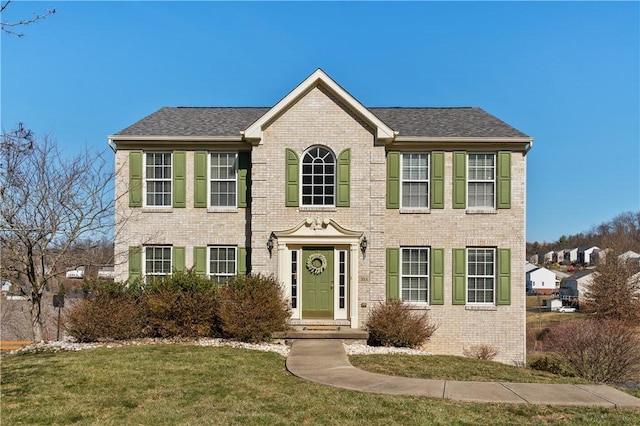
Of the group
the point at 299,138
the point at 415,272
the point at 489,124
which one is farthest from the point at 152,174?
the point at 489,124

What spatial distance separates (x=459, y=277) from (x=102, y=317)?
10.3 meters

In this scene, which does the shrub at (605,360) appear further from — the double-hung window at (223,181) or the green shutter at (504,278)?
the double-hung window at (223,181)

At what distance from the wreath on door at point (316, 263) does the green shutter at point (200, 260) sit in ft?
11.1

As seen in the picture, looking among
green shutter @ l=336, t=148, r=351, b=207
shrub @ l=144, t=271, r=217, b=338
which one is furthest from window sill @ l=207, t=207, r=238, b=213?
green shutter @ l=336, t=148, r=351, b=207

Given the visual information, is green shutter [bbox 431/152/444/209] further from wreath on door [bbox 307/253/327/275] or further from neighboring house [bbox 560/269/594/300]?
neighboring house [bbox 560/269/594/300]

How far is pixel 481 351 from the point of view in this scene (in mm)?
15734

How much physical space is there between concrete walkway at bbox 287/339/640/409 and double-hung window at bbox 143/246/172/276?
7.39 metres

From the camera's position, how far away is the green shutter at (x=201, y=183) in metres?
16.4

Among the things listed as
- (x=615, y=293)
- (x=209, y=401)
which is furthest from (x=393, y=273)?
(x=615, y=293)

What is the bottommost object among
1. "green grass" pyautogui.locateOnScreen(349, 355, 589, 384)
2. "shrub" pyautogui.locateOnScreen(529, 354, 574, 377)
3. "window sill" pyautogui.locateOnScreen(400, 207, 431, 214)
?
"shrub" pyautogui.locateOnScreen(529, 354, 574, 377)

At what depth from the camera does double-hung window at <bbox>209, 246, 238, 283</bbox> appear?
16328 millimetres

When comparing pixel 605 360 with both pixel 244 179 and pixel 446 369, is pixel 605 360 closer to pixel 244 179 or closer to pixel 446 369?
pixel 446 369

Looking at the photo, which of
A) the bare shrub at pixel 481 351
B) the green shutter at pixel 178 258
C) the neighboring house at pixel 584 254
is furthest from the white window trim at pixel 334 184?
the neighboring house at pixel 584 254

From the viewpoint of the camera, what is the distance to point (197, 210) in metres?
16.4
